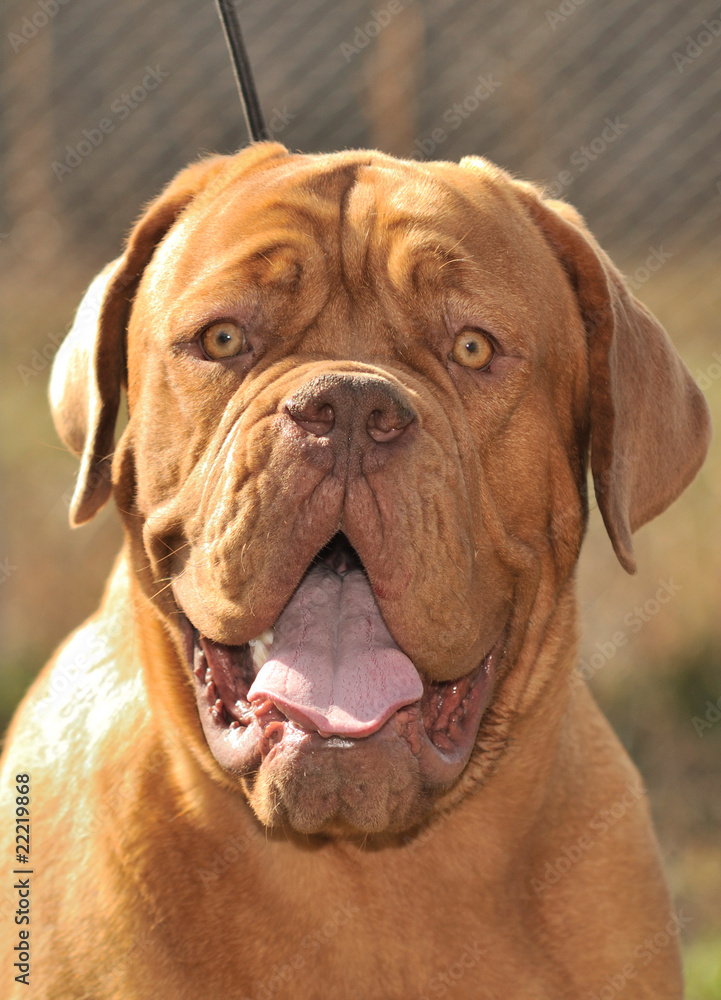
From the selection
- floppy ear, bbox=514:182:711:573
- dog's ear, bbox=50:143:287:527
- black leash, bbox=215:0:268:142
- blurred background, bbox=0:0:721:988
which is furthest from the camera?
blurred background, bbox=0:0:721:988

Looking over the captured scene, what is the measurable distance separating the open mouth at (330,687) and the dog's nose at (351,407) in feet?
0.96

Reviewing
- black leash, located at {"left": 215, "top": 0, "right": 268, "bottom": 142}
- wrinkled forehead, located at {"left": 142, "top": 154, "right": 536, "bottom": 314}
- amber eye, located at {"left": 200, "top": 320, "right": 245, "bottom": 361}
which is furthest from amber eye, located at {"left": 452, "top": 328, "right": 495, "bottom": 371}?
black leash, located at {"left": 215, "top": 0, "right": 268, "bottom": 142}

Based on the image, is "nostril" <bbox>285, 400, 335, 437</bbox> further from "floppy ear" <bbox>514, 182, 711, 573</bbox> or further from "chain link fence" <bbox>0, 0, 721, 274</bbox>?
"chain link fence" <bbox>0, 0, 721, 274</bbox>

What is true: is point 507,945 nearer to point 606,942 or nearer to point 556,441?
point 606,942

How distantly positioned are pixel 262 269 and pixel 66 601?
371 cm

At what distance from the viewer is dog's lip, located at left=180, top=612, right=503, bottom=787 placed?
241 centimetres

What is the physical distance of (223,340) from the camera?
2740 mm

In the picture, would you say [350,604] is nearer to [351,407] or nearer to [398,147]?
[351,407]

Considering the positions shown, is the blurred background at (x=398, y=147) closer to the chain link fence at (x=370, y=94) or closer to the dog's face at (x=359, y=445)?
the chain link fence at (x=370, y=94)

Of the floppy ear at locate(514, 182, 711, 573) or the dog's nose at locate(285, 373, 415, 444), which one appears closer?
the dog's nose at locate(285, 373, 415, 444)

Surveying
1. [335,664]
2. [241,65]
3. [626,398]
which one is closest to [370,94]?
[241,65]

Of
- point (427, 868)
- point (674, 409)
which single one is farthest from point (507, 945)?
point (674, 409)

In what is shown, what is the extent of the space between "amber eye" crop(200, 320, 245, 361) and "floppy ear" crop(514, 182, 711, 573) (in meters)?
0.89

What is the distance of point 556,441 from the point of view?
287 cm
